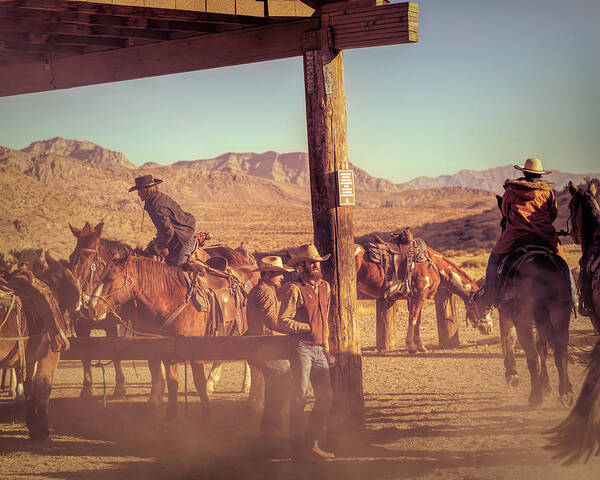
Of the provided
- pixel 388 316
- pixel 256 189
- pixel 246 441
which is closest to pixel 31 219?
pixel 388 316

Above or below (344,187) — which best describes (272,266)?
below

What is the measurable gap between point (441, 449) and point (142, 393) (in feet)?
15.7

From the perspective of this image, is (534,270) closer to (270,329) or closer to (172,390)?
(270,329)

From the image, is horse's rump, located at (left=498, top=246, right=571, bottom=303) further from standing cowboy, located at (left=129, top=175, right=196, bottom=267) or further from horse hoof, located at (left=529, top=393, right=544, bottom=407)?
A: standing cowboy, located at (left=129, top=175, right=196, bottom=267)

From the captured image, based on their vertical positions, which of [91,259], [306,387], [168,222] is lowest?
[306,387]

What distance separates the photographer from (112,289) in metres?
7.49

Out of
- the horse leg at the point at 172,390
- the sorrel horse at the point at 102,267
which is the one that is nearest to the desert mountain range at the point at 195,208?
the sorrel horse at the point at 102,267

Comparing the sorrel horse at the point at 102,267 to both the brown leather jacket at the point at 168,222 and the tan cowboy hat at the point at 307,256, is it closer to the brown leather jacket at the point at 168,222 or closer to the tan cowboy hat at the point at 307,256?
the brown leather jacket at the point at 168,222

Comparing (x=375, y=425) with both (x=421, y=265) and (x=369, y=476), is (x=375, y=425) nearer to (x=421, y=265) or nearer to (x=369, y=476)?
(x=369, y=476)

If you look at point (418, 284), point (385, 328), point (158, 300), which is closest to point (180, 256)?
point (158, 300)

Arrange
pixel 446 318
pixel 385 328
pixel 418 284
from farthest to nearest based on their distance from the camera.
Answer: pixel 446 318 → pixel 385 328 → pixel 418 284

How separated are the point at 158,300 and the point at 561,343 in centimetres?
482

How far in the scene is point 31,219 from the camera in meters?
36.1

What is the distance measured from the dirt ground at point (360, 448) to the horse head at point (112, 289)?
1.45 metres
